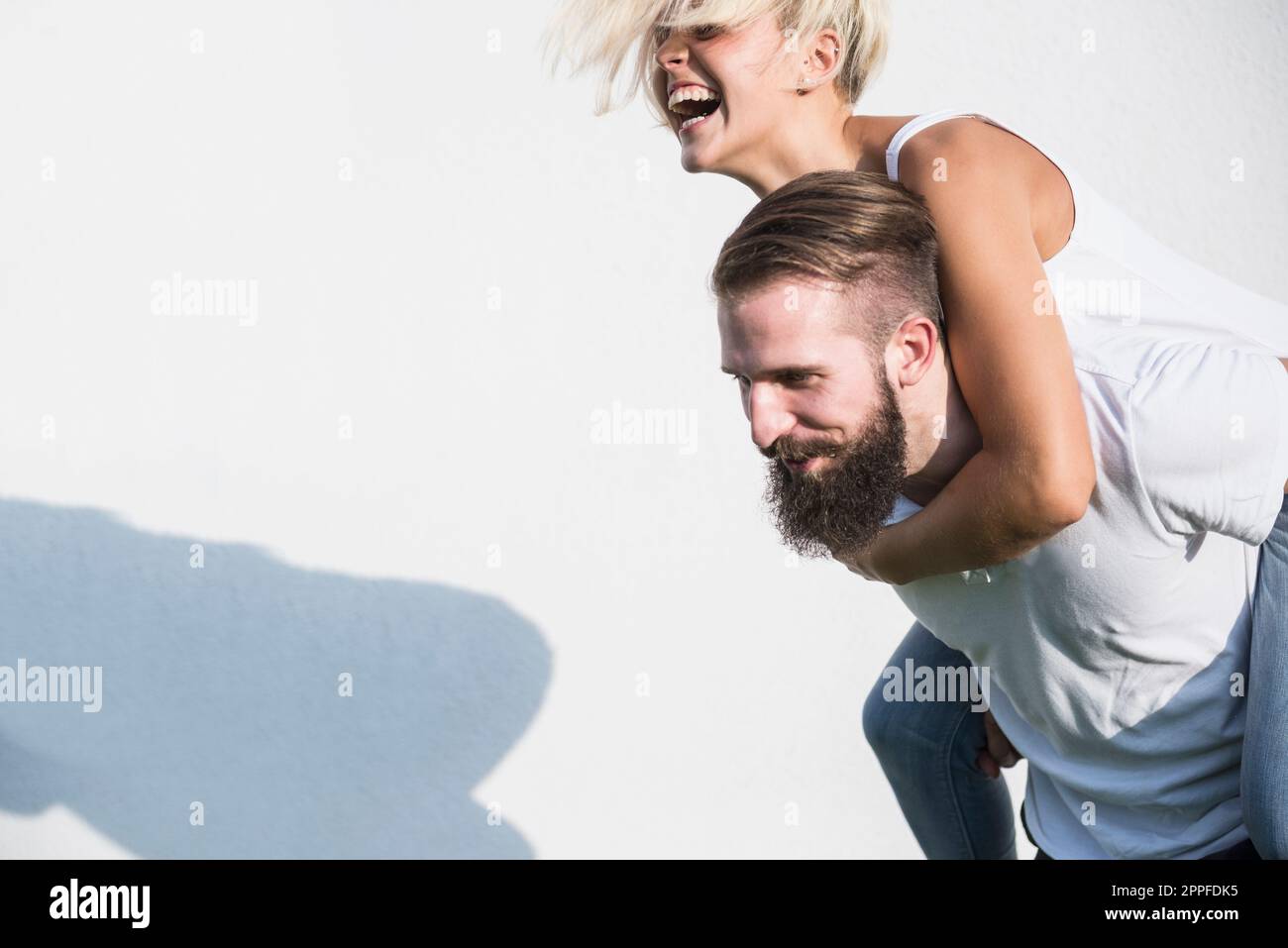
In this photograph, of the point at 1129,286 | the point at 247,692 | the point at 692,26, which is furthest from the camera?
the point at 247,692

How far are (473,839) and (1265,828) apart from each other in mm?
1834

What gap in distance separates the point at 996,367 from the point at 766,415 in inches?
7.1

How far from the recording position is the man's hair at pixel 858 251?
3.29ft

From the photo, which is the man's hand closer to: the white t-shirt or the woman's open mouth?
the white t-shirt

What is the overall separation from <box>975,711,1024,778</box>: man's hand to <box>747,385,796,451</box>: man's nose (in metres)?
0.47

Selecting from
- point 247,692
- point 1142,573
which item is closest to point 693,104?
point 1142,573

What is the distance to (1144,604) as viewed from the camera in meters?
1.00

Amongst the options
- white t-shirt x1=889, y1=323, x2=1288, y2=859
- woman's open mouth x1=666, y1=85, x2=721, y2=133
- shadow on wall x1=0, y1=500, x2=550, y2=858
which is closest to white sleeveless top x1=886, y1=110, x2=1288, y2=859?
white t-shirt x1=889, y1=323, x2=1288, y2=859

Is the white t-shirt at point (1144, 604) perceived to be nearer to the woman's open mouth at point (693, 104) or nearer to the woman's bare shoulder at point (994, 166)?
the woman's bare shoulder at point (994, 166)

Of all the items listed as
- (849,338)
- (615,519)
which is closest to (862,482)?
(849,338)

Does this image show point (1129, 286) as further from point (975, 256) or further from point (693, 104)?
point (693, 104)

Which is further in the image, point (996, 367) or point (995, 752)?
point (995, 752)

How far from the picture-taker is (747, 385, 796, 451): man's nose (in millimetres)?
1024
